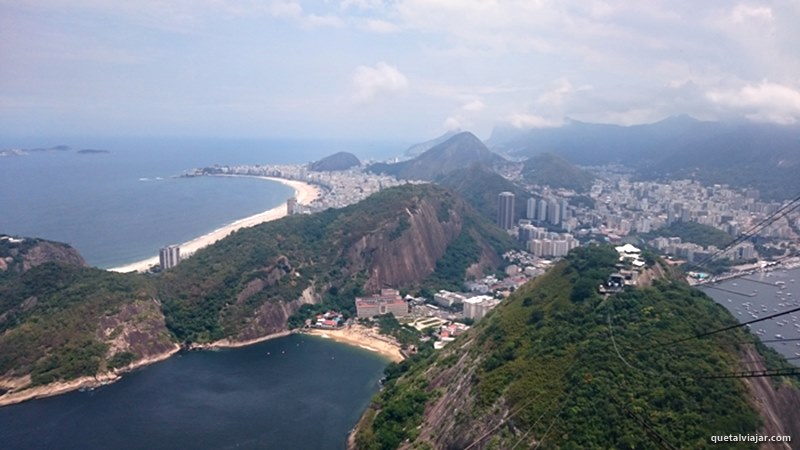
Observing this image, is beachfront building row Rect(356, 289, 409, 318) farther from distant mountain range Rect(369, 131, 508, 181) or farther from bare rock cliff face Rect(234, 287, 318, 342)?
distant mountain range Rect(369, 131, 508, 181)

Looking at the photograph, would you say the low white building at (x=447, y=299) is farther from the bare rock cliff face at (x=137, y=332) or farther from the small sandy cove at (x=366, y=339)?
the bare rock cliff face at (x=137, y=332)

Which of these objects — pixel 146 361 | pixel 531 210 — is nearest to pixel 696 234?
pixel 531 210

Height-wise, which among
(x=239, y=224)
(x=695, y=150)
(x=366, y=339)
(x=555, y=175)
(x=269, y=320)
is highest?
(x=695, y=150)

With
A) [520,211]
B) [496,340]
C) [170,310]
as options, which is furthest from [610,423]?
[520,211]

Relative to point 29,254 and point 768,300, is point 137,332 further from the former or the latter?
point 768,300

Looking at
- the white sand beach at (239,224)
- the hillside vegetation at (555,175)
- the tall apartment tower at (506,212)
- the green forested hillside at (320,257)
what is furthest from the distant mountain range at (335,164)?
the green forested hillside at (320,257)

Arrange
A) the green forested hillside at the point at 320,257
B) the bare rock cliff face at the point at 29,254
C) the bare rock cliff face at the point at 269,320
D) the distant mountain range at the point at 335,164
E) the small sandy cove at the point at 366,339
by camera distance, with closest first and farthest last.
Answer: the small sandy cove at the point at 366,339, the bare rock cliff face at the point at 269,320, the green forested hillside at the point at 320,257, the bare rock cliff face at the point at 29,254, the distant mountain range at the point at 335,164
